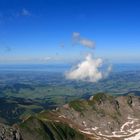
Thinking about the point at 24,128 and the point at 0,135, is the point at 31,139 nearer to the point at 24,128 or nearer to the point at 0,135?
the point at 24,128

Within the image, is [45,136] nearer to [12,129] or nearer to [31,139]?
[31,139]

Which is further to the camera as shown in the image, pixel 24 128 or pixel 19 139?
pixel 24 128

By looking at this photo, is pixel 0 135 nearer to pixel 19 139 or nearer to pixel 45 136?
pixel 19 139

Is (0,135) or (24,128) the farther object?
(24,128)

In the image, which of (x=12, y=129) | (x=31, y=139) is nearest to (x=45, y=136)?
(x=31, y=139)

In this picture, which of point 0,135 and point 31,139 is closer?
point 0,135

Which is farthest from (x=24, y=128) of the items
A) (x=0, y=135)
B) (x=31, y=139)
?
(x=0, y=135)
